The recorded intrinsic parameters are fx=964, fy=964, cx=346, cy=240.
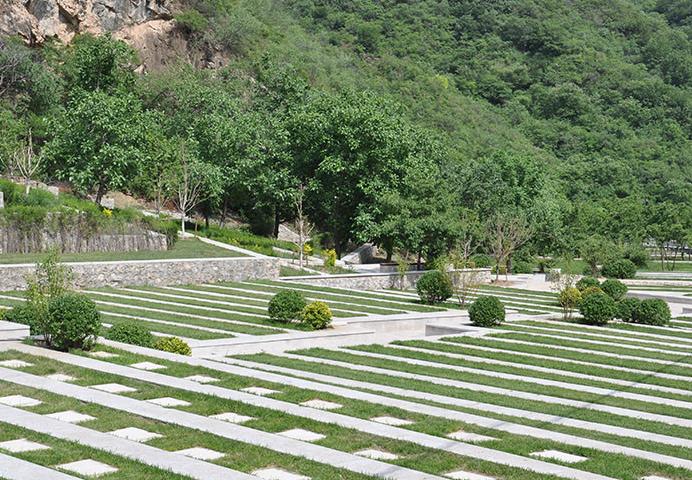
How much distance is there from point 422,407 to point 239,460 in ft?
11.5

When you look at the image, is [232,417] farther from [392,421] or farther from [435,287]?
[435,287]

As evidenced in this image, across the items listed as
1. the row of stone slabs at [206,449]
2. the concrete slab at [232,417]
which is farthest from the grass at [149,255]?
the concrete slab at [232,417]

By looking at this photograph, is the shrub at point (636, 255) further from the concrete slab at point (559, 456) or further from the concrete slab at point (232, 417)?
the concrete slab at point (232, 417)

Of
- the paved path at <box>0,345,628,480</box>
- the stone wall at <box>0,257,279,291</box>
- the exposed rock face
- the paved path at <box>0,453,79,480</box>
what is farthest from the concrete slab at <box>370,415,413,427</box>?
the exposed rock face

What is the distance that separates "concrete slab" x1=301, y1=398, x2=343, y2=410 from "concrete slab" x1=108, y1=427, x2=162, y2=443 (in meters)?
2.29

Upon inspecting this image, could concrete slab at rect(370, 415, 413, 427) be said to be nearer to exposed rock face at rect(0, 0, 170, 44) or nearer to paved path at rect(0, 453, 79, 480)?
paved path at rect(0, 453, 79, 480)

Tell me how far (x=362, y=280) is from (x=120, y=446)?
23563mm

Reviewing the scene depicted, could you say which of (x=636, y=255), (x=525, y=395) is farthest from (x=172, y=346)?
(x=636, y=255)

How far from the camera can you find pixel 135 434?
9758 mm

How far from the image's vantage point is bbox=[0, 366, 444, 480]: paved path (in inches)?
347

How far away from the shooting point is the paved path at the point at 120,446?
8.43 m

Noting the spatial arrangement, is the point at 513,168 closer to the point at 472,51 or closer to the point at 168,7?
the point at 168,7

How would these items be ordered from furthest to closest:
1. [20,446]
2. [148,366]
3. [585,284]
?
[585,284] < [148,366] < [20,446]

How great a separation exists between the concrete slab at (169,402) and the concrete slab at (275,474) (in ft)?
9.00
